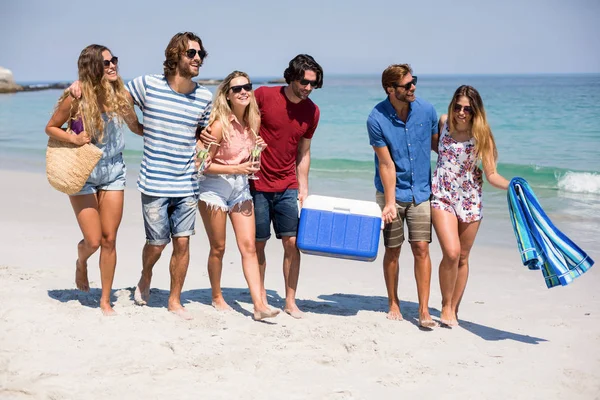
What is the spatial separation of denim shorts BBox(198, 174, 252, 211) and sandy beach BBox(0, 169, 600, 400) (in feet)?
2.69

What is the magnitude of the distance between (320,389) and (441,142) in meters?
2.00

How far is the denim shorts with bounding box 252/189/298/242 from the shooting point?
5215 millimetres

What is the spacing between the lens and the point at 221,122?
16.1ft

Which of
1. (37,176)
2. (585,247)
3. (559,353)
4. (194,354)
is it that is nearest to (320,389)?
(194,354)

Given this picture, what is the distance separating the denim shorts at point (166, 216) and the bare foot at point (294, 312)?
96cm

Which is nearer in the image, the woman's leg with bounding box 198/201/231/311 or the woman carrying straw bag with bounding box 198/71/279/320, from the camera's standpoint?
the woman carrying straw bag with bounding box 198/71/279/320

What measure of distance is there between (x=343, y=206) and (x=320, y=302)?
1252 mm

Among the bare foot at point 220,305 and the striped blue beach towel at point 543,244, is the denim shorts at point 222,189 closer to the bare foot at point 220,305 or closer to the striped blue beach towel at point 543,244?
the bare foot at point 220,305

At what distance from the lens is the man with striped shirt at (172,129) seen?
4.81 m

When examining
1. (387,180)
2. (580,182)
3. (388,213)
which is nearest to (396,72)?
(387,180)

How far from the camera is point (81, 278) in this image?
5531 millimetres

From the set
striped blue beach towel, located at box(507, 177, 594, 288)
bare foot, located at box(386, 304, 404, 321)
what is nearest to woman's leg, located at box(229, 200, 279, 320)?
bare foot, located at box(386, 304, 404, 321)

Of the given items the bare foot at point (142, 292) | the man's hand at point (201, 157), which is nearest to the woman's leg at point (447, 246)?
the man's hand at point (201, 157)

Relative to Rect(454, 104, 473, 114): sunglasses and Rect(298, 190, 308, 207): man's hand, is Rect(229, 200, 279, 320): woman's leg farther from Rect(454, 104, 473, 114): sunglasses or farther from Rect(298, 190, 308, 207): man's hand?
Rect(454, 104, 473, 114): sunglasses
